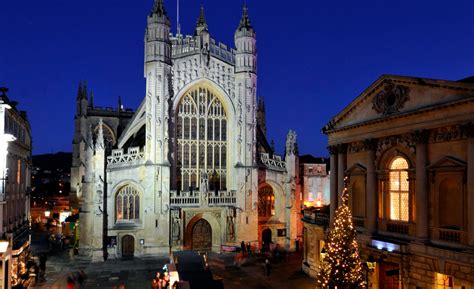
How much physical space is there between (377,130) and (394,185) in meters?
3.07

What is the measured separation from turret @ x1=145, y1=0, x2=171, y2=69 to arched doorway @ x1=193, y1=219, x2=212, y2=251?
49.1ft

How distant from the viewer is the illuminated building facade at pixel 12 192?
73.7 feet

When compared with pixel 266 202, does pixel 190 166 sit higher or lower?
higher

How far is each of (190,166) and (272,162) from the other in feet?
27.3

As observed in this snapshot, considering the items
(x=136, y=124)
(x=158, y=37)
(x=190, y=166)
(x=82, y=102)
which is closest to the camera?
(x=158, y=37)

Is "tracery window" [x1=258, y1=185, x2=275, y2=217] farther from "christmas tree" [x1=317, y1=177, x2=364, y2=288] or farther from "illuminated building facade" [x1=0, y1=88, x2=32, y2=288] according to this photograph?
"christmas tree" [x1=317, y1=177, x2=364, y2=288]

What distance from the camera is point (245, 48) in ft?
137

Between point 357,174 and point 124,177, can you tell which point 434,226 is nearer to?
point 357,174

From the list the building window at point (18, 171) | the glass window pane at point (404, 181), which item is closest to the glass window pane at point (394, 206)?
the glass window pane at point (404, 181)

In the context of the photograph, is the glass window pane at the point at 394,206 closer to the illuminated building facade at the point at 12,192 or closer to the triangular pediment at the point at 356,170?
the triangular pediment at the point at 356,170

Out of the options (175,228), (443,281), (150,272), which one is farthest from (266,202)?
(443,281)

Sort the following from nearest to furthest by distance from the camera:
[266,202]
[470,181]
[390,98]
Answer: [470,181]
[390,98]
[266,202]

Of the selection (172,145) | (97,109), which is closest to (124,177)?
(172,145)

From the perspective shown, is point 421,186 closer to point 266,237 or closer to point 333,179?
point 333,179
